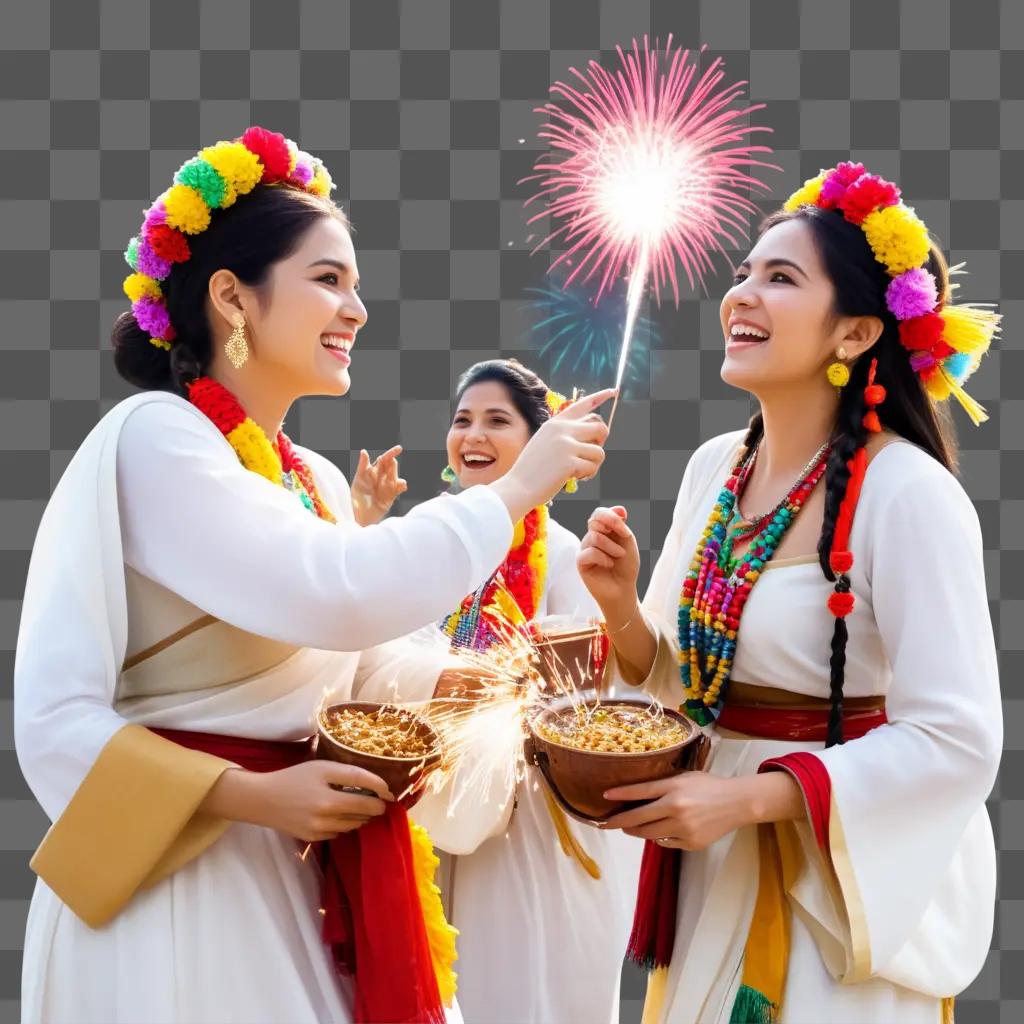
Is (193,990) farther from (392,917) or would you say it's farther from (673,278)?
(673,278)

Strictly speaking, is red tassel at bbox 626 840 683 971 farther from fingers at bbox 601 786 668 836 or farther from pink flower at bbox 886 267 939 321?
pink flower at bbox 886 267 939 321

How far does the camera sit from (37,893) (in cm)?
192

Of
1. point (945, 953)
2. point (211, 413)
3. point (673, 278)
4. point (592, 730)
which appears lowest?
point (945, 953)

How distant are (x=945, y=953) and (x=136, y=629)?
162cm

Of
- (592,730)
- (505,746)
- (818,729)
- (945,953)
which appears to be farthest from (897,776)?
(505,746)

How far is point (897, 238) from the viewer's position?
2.21m

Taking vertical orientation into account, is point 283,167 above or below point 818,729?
above

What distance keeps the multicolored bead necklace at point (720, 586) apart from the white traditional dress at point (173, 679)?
1.95 feet

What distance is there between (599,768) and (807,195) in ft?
4.66

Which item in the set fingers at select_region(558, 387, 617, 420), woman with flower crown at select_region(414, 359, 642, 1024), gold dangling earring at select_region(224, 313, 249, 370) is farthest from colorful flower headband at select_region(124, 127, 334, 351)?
woman with flower crown at select_region(414, 359, 642, 1024)

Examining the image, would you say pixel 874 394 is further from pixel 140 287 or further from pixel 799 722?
pixel 140 287

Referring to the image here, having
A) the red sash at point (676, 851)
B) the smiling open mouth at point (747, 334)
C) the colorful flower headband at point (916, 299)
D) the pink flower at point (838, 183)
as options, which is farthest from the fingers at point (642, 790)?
the pink flower at point (838, 183)

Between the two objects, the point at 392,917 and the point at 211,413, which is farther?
the point at 211,413

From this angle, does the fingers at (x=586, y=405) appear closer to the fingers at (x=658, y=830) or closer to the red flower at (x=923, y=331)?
the red flower at (x=923, y=331)
